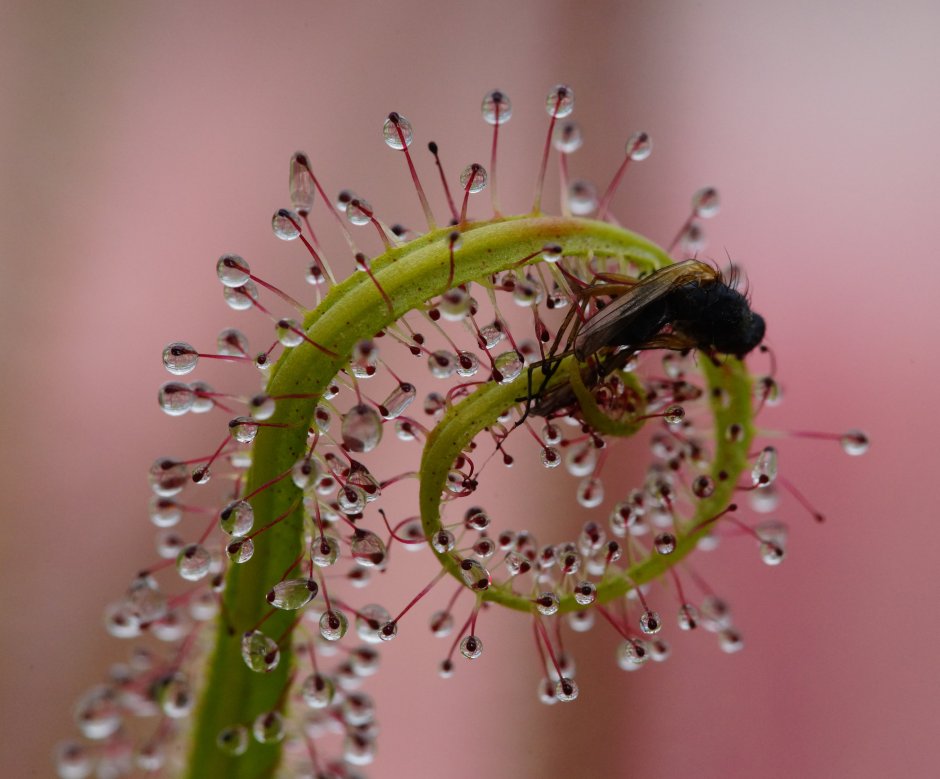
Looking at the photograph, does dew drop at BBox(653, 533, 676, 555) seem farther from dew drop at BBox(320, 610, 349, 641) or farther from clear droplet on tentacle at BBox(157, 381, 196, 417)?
clear droplet on tentacle at BBox(157, 381, 196, 417)

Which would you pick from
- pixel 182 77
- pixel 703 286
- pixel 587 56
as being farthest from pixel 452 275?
pixel 587 56

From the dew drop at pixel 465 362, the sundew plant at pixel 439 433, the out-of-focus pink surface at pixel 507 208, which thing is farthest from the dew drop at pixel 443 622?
the out-of-focus pink surface at pixel 507 208

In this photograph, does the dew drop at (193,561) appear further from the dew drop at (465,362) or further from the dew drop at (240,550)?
the dew drop at (465,362)

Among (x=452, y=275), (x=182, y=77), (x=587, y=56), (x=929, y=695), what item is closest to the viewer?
(x=452, y=275)

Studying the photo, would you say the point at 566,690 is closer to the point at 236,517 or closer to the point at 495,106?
the point at 236,517

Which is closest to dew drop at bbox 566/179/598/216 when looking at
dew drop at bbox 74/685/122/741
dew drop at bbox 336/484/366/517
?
dew drop at bbox 336/484/366/517

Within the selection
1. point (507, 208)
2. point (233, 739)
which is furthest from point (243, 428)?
point (507, 208)

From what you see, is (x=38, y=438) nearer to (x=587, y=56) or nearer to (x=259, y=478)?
(x=259, y=478)
